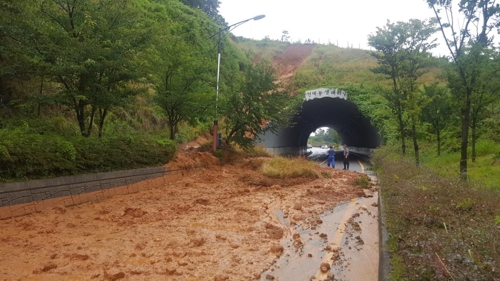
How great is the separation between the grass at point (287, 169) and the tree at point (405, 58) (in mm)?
5635

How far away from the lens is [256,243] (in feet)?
20.0

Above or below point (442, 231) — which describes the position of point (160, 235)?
below

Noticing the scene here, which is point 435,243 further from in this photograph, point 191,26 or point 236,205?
point 191,26

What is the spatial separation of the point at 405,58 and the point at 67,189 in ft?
53.9

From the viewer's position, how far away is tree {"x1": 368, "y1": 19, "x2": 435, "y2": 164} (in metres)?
16.7

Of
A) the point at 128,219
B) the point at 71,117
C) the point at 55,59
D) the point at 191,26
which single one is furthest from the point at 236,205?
the point at 191,26

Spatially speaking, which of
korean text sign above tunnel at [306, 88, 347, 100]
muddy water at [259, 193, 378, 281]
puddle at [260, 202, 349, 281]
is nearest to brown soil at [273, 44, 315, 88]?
korean text sign above tunnel at [306, 88, 347, 100]

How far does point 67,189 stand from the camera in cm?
799

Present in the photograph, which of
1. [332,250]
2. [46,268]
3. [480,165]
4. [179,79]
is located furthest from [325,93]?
[46,268]

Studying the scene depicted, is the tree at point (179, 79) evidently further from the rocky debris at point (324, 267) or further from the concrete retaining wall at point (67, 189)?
the rocky debris at point (324, 267)

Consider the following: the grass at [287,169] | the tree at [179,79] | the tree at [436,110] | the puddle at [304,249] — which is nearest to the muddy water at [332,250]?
the puddle at [304,249]

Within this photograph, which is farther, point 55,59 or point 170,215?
point 55,59

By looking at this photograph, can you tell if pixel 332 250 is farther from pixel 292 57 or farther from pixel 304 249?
pixel 292 57

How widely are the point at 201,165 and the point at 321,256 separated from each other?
9.18 m
